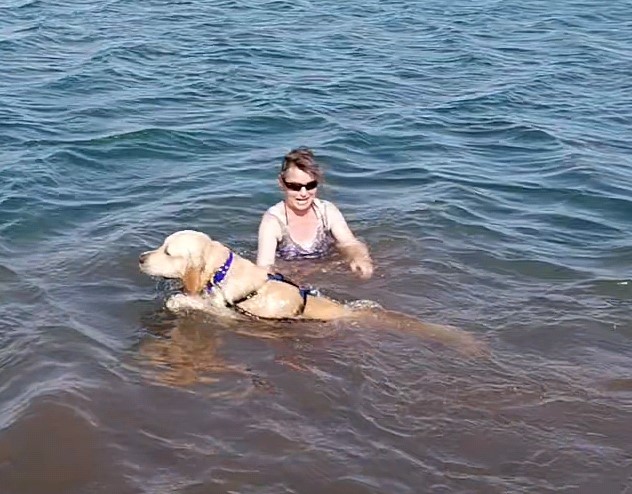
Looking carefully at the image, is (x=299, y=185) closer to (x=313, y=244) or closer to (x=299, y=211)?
(x=299, y=211)

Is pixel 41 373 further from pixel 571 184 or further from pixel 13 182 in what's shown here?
pixel 571 184

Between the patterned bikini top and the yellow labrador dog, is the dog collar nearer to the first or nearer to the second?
the yellow labrador dog

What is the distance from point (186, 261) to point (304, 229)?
1.83m

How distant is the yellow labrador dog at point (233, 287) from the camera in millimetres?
6480

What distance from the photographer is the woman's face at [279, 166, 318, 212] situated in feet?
24.6

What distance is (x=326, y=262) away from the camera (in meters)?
8.08

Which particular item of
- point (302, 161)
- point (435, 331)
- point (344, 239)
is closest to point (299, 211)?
point (344, 239)

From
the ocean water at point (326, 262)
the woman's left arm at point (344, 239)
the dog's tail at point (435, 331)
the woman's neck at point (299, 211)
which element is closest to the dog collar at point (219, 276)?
the ocean water at point (326, 262)

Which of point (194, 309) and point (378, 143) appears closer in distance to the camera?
point (194, 309)

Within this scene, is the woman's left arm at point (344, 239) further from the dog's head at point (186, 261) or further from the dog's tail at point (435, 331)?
the dog's head at point (186, 261)

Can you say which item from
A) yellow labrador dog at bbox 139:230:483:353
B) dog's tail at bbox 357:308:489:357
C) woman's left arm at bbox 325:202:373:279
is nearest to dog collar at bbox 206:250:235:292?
yellow labrador dog at bbox 139:230:483:353

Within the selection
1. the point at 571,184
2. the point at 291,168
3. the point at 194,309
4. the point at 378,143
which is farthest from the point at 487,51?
the point at 194,309

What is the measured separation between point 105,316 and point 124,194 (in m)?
3.13

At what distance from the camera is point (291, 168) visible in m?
7.45
